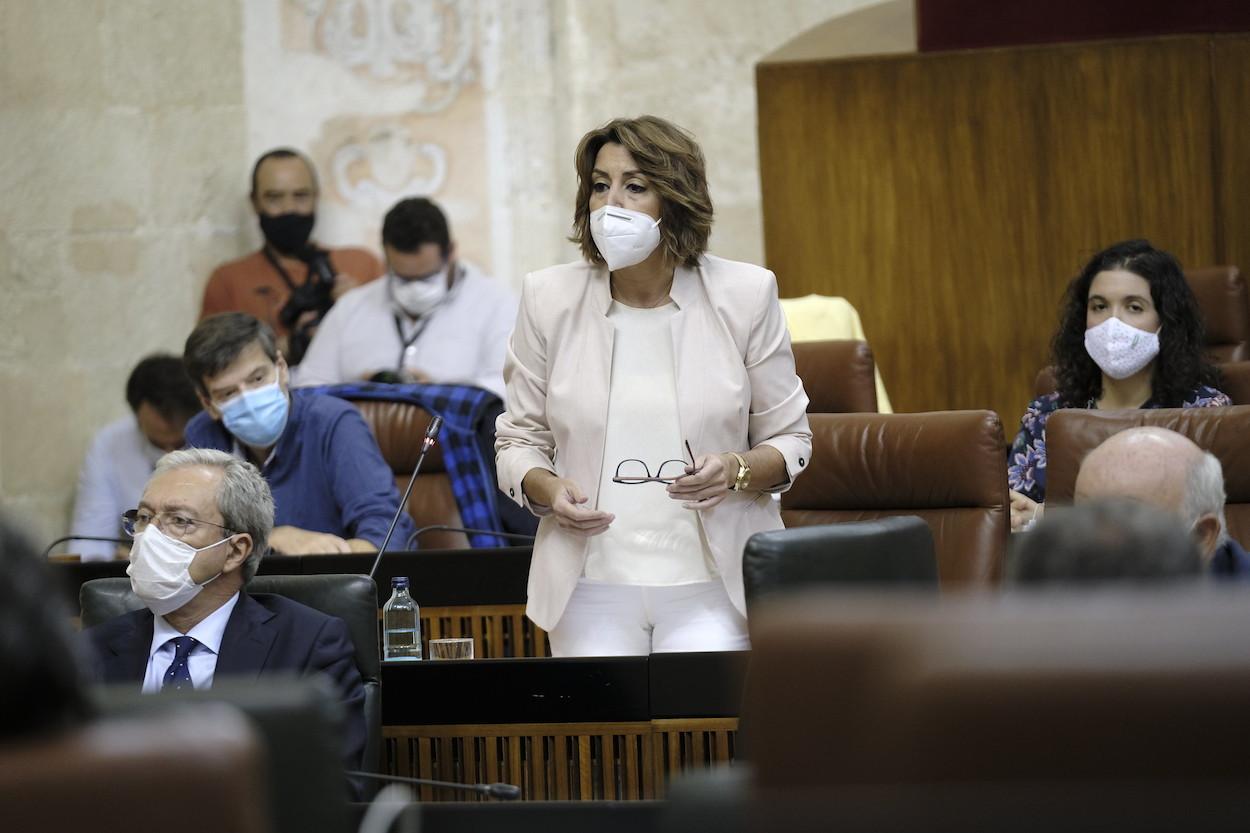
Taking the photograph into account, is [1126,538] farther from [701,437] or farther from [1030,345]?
[1030,345]

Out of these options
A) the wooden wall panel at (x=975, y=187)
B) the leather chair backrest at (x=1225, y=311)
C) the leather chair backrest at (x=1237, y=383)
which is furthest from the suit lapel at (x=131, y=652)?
the wooden wall panel at (x=975, y=187)

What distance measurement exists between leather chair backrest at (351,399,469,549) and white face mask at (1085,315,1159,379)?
5.62 feet

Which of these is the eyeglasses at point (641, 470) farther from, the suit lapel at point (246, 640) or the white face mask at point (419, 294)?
the white face mask at point (419, 294)

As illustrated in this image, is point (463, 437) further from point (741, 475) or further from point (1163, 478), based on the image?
point (1163, 478)

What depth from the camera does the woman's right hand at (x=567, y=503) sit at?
268 cm

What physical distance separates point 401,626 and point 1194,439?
161 centimetres

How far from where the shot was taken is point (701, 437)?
2.79 metres

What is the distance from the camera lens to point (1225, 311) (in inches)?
209

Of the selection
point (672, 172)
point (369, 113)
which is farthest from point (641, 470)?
point (369, 113)

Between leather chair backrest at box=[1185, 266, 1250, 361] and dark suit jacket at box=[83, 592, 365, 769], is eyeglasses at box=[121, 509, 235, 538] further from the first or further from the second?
leather chair backrest at box=[1185, 266, 1250, 361]

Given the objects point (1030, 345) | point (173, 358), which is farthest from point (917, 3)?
point (173, 358)

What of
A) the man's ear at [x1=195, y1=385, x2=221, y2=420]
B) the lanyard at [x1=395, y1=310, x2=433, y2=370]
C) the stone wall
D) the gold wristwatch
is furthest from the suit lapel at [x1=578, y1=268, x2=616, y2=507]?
the stone wall

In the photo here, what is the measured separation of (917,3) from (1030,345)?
1.38 meters

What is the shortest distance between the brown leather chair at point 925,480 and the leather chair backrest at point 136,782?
255cm
